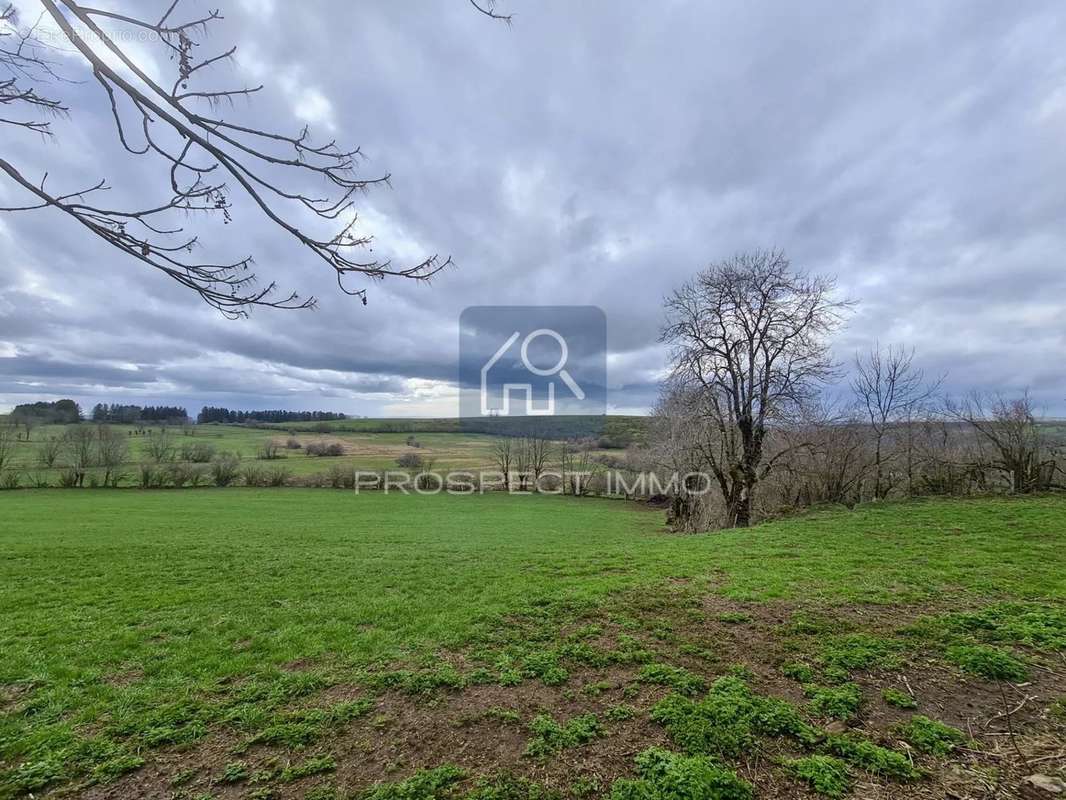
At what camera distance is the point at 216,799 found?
251 centimetres

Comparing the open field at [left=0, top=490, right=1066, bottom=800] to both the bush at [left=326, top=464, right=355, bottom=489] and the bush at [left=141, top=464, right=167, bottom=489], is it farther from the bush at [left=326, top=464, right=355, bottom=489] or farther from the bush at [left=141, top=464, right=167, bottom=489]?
the bush at [left=141, top=464, right=167, bottom=489]

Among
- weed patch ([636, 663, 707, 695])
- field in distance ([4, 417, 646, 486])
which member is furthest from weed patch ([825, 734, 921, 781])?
field in distance ([4, 417, 646, 486])

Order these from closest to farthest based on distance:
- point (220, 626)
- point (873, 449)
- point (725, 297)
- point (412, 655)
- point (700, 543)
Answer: point (412, 655), point (220, 626), point (700, 543), point (725, 297), point (873, 449)

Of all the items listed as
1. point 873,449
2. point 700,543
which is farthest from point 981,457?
point 700,543

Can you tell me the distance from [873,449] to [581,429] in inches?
1243

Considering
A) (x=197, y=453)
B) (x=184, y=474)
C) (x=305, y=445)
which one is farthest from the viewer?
(x=305, y=445)

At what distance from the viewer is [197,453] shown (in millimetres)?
50906

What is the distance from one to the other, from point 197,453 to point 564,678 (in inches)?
2453

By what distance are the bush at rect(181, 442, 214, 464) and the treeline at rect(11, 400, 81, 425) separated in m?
10.7

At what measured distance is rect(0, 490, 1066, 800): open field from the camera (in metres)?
2.59

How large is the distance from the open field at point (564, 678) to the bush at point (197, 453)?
168ft

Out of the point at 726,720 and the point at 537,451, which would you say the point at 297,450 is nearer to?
the point at 537,451

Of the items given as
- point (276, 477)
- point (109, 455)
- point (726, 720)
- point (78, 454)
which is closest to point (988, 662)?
point (726, 720)

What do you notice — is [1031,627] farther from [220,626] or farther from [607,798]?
[220,626]
